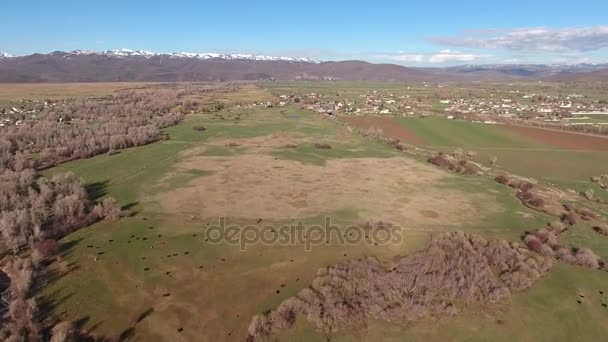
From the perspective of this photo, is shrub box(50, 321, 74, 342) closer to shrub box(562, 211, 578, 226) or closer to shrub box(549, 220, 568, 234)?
shrub box(549, 220, 568, 234)

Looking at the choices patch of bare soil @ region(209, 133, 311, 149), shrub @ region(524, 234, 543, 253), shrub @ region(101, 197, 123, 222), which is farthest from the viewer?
patch of bare soil @ region(209, 133, 311, 149)

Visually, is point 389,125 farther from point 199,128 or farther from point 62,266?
point 62,266

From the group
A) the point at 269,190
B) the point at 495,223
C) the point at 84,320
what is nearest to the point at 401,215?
the point at 495,223

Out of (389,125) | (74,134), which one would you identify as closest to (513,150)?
(389,125)

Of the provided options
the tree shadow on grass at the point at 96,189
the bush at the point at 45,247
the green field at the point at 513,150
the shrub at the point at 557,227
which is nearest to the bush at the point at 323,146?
the green field at the point at 513,150

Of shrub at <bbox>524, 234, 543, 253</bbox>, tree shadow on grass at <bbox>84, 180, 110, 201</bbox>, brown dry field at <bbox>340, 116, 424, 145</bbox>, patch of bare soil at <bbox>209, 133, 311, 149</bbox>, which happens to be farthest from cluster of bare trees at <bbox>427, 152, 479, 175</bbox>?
tree shadow on grass at <bbox>84, 180, 110, 201</bbox>

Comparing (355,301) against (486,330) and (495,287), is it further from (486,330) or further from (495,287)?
(495,287)
